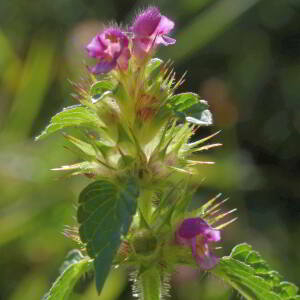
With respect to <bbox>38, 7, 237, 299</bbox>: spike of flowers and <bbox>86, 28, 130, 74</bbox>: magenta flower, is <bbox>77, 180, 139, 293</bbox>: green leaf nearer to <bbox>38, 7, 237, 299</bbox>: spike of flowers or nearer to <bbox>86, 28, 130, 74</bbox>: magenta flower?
<bbox>38, 7, 237, 299</bbox>: spike of flowers

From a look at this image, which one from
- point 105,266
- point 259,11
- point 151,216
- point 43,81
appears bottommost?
point 105,266

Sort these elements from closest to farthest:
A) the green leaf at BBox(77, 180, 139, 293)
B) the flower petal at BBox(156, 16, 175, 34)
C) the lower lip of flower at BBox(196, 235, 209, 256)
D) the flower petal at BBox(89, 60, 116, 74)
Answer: the green leaf at BBox(77, 180, 139, 293)
the flower petal at BBox(89, 60, 116, 74)
the lower lip of flower at BBox(196, 235, 209, 256)
the flower petal at BBox(156, 16, 175, 34)

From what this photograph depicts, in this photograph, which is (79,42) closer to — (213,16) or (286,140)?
(213,16)

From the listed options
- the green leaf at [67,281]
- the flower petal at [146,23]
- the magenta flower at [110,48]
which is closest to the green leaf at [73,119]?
the magenta flower at [110,48]

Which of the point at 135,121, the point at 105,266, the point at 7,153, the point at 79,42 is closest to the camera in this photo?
the point at 105,266

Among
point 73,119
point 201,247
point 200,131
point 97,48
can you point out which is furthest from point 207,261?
point 200,131

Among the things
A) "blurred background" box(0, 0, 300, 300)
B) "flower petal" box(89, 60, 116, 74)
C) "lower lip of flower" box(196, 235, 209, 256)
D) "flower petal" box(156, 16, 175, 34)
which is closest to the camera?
"flower petal" box(89, 60, 116, 74)

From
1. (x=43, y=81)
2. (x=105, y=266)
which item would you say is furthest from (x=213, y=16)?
(x=105, y=266)

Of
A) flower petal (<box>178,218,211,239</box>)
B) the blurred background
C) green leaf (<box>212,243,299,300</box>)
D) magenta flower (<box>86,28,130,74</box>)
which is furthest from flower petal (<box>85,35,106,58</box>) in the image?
the blurred background
